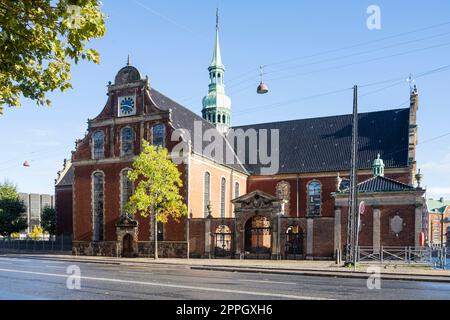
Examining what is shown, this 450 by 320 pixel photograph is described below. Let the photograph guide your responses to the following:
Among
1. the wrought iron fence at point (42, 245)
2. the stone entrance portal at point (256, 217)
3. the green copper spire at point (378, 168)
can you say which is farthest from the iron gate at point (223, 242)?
the wrought iron fence at point (42, 245)

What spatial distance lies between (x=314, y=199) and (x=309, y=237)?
40.9 feet

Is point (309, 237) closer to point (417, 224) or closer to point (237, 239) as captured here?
point (237, 239)

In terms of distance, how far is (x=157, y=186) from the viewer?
3472 cm

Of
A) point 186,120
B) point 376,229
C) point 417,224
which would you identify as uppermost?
point 186,120

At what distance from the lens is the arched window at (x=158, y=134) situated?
39281mm

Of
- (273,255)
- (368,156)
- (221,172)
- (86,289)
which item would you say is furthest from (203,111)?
(86,289)

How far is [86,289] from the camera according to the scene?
49.7ft

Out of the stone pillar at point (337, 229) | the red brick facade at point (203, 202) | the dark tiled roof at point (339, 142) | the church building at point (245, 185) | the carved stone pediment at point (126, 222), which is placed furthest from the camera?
the dark tiled roof at point (339, 142)

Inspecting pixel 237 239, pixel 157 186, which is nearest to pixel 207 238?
pixel 237 239

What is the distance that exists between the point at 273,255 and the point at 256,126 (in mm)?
24797

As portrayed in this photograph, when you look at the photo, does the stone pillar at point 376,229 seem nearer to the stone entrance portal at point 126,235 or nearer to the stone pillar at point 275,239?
the stone pillar at point 275,239

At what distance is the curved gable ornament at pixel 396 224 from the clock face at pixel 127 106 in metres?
25.2

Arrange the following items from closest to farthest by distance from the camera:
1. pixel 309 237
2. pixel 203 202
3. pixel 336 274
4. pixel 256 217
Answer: pixel 336 274
pixel 309 237
pixel 256 217
pixel 203 202
